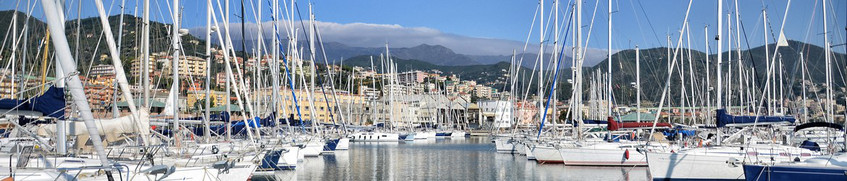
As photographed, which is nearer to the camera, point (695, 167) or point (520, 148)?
point (695, 167)

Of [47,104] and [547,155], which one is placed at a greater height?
[47,104]

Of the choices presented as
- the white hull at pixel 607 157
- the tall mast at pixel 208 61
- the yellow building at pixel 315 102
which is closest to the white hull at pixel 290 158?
the tall mast at pixel 208 61

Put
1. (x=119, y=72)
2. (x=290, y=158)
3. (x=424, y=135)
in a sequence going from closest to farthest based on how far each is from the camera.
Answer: (x=119, y=72), (x=290, y=158), (x=424, y=135)

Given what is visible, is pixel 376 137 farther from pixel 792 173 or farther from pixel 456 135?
pixel 792 173

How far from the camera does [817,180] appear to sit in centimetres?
2273

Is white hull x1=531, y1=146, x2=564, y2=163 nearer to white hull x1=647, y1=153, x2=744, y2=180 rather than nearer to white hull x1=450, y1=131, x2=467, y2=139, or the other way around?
white hull x1=647, y1=153, x2=744, y2=180

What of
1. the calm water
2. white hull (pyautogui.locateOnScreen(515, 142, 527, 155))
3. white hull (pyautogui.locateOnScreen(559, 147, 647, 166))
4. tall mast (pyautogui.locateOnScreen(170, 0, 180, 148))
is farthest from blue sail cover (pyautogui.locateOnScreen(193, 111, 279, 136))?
white hull (pyautogui.locateOnScreen(515, 142, 527, 155))

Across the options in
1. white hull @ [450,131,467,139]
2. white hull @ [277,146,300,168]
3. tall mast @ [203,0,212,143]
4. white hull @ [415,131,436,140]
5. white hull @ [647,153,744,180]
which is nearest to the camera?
white hull @ [647,153,744,180]

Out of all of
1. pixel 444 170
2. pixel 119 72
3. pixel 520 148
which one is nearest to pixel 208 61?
pixel 119 72

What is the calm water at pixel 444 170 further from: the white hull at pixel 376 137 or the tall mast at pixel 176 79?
the white hull at pixel 376 137

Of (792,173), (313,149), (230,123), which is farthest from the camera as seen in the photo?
(313,149)

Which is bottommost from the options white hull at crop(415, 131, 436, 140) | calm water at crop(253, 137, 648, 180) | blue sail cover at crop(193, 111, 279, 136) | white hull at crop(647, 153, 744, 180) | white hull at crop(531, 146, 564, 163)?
white hull at crop(415, 131, 436, 140)

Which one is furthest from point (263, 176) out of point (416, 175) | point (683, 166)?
point (683, 166)

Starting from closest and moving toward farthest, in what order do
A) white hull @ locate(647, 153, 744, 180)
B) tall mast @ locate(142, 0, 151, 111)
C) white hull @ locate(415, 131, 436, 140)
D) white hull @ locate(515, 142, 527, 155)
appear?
tall mast @ locate(142, 0, 151, 111), white hull @ locate(647, 153, 744, 180), white hull @ locate(515, 142, 527, 155), white hull @ locate(415, 131, 436, 140)
